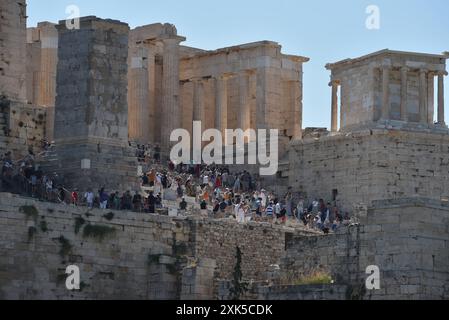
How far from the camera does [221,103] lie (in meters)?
82.6

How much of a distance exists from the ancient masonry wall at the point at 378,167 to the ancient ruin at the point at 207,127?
50mm

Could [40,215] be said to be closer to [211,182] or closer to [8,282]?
[8,282]

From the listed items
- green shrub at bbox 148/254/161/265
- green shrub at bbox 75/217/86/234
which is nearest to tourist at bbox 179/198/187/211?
green shrub at bbox 148/254/161/265

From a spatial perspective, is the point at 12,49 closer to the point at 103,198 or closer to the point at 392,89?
the point at 103,198

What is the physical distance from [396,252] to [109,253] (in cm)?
812

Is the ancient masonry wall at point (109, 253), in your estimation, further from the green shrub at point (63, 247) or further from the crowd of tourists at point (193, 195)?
the crowd of tourists at point (193, 195)

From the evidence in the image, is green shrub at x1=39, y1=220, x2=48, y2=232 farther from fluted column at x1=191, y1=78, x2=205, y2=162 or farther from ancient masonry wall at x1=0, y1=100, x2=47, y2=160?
fluted column at x1=191, y1=78, x2=205, y2=162

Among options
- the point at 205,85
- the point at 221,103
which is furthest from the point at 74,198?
the point at 205,85

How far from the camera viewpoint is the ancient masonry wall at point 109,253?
5116 centimetres

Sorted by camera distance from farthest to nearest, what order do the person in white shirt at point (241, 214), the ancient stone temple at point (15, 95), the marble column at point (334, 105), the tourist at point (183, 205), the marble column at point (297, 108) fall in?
the marble column at point (297, 108)
the marble column at point (334, 105)
the ancient stone temple at point (15, 95)
the tourist at point (183, 205)
the person in white shirt at point (241, 214)

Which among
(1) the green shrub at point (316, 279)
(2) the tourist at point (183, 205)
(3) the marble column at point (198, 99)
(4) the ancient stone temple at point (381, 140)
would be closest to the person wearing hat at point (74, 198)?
(2) the tourist at point (183, 205)

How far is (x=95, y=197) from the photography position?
56.9 meters
